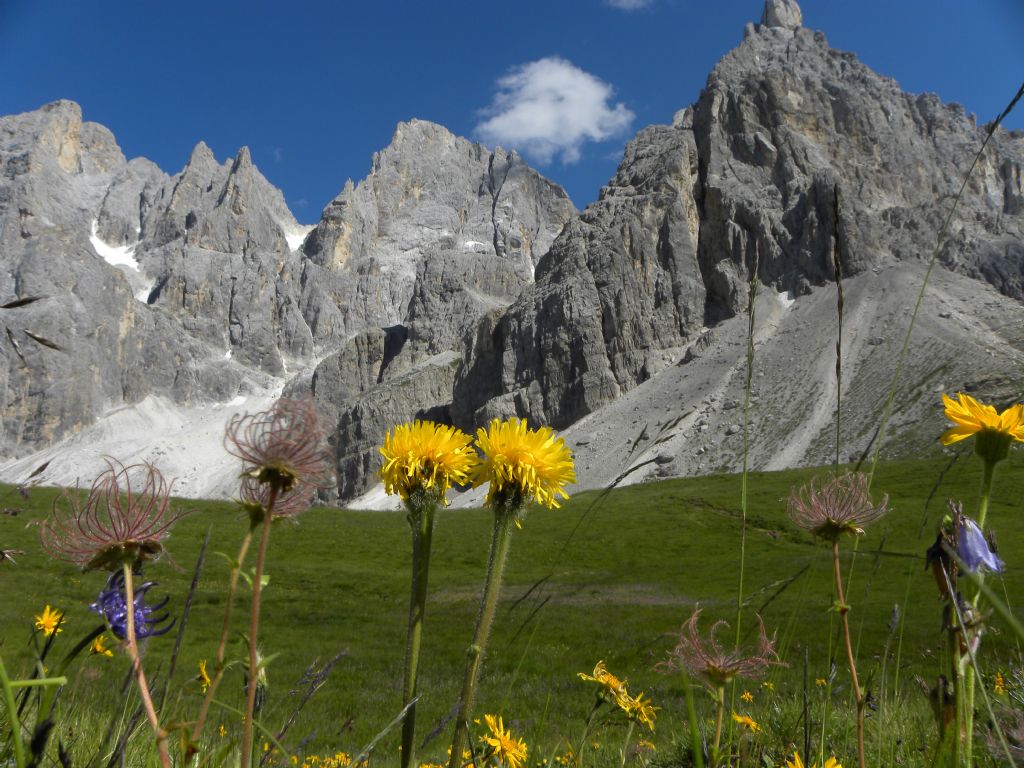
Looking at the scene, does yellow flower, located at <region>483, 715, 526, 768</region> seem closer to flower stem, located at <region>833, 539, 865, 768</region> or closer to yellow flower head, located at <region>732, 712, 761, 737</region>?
flower stem, located at <region>833, 539, 865, 768</region>

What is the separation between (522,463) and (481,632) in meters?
0.55

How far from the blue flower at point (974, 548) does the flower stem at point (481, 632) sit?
3.56ft

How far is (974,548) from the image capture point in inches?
62.1

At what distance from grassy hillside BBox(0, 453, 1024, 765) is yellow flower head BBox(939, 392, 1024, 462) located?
170 mm

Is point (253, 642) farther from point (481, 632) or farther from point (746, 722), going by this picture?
point (746, 722)

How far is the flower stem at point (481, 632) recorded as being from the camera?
1.47m

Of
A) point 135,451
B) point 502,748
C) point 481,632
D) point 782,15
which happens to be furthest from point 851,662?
point 782,15

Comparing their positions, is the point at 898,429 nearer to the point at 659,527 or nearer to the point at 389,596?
the point at 659,527

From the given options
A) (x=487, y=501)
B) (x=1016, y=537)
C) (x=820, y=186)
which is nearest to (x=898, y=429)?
(x=1016, y=537)

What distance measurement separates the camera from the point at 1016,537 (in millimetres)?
46594

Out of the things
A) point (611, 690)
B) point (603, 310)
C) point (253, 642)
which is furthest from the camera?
point (603, 310)

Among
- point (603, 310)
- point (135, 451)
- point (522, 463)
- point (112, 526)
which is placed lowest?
point (112, 526)

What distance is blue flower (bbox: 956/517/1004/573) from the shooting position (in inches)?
61.6

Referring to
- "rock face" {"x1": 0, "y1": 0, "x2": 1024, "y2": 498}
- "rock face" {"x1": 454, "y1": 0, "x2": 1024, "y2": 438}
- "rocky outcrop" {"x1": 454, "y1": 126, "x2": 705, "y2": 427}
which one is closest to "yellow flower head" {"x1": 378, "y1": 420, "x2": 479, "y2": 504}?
"rock face" {"x1": 0, "y1": 0, "x2": 1024, "y2": 498}
